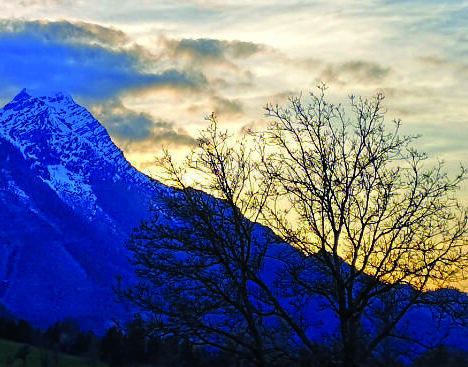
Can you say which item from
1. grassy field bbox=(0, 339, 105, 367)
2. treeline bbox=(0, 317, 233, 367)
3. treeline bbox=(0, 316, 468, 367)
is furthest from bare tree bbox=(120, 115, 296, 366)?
grassy field bbox=(0, 339, 105, 367)

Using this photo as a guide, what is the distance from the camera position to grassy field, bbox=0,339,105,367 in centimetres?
14438

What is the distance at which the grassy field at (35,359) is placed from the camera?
5684 inches

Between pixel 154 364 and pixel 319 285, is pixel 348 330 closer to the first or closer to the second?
pixel 319 285

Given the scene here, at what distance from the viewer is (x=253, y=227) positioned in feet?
77.4

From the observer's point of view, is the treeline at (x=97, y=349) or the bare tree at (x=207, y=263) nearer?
Result: the bare tree at (x=207, y=263)

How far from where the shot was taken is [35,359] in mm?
154500

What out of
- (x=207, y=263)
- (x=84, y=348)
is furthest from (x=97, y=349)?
(x=207, y=263)

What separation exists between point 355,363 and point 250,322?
3.50 meters

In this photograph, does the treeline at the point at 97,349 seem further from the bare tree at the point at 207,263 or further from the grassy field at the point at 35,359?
the bare tree at the point at 207,263

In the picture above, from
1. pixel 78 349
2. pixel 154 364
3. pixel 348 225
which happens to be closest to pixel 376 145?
pixel 348 225

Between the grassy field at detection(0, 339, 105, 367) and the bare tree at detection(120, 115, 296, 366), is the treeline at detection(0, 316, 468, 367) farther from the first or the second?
the bare tree at detection(120, 115, 296, 366)

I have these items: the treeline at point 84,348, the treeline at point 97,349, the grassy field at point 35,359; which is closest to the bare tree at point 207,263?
the treeline at point 97,349

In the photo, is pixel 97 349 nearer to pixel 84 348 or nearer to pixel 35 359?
→ pixel 84 348

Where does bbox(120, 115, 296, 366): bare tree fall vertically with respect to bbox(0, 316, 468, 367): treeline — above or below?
below
